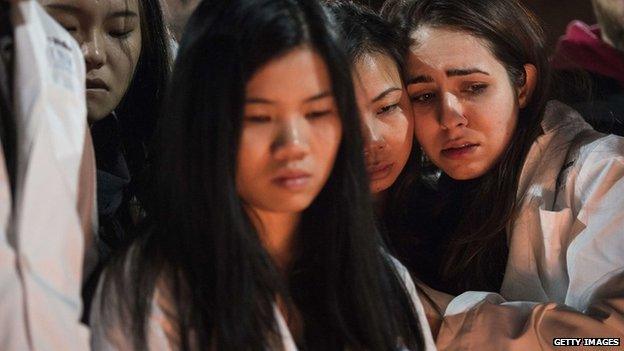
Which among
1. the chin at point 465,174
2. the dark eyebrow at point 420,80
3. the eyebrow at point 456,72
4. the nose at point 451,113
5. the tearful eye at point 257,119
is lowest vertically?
the chin at point 465,174

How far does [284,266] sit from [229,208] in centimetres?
23

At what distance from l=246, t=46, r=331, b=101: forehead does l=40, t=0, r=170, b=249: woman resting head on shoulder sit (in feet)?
1.62

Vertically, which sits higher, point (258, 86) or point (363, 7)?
point (363, 7)

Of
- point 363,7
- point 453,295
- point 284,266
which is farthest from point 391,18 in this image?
point 284,266

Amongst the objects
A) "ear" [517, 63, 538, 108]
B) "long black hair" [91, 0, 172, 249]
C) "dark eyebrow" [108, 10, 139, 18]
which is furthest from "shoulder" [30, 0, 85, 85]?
"ear" [517, 63, 538, 108]

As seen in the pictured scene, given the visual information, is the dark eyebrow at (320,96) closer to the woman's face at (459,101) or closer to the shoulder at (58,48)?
the shoulder at (58,48)

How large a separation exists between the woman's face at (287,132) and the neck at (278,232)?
2.2 inches

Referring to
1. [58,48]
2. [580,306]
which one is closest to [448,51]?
[580,306]

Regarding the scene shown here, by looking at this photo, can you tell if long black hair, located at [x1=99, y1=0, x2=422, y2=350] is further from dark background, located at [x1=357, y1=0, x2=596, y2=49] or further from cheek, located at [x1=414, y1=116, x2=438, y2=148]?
dark background, located at [x1=357, y1=0, x2=596, y2=49]

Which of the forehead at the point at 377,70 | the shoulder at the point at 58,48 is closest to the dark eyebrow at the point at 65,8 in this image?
the shoulder at the point at 58,48

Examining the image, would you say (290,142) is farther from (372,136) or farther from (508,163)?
(508,163)

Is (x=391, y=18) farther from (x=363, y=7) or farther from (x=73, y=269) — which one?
(x=73, y=269)

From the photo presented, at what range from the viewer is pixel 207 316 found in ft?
4.18

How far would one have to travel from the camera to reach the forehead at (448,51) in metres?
1.79
